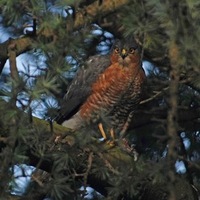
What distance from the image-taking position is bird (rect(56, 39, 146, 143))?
698cm

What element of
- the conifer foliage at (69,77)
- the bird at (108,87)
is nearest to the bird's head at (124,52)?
the bird at (108,87)

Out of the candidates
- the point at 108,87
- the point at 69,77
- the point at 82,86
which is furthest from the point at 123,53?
the point at 69,77

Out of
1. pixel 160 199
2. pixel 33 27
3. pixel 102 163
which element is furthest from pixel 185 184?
pixel 33 27

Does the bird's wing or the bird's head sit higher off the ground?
the bird's head

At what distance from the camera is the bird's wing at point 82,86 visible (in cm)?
710

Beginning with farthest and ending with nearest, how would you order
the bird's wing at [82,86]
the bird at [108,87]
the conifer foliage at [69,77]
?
the bird's wing at [82,86] < the bird at [108,87] < the conifer foliage at [69,77]

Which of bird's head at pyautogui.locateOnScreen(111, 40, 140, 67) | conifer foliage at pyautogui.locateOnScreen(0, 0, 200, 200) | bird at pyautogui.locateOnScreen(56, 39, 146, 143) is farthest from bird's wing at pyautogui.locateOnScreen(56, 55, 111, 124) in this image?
conifer foliage at pyautogui.locateOnScreen(0, 0, 200, 200)

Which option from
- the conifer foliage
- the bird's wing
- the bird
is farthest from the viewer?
the bird's wing

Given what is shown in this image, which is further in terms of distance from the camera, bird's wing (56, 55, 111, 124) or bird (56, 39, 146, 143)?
bird's wing (56, 55, 111, 124)

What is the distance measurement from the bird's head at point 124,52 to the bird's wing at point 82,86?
4.7 inches

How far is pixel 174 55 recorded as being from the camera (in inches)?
151

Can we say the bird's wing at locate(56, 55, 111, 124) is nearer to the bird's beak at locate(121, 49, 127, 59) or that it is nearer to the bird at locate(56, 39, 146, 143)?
the bird at locate(56, 39, 146, 143)

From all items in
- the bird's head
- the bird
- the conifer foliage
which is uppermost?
the conifer foliage

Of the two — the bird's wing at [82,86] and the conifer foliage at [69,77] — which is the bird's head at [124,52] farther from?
the conifer foliage at [69,77]
